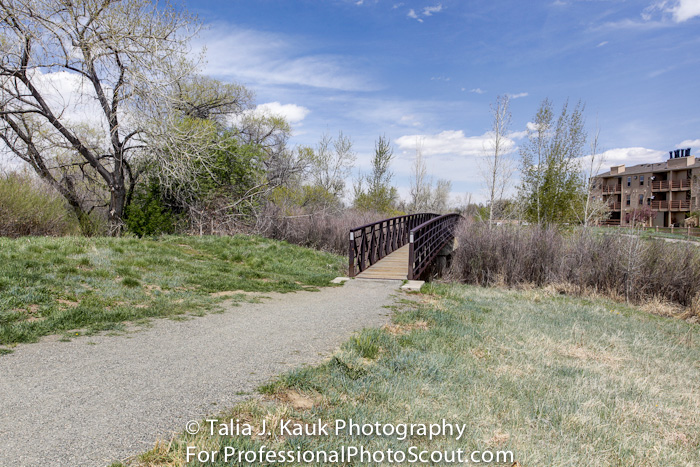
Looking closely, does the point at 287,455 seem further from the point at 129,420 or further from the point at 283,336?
the point at 283,336

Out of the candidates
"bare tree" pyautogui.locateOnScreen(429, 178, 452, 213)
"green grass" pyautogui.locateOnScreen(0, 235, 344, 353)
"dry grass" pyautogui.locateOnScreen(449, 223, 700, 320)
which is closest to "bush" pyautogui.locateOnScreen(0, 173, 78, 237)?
"green grass" pyautogui.locateOnScreen(0, 235, 344, 353)

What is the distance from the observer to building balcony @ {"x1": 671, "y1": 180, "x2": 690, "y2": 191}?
44.8 m

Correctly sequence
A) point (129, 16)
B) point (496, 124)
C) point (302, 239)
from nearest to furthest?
point (129, 16) < point (302, 239) < point (496, 124)

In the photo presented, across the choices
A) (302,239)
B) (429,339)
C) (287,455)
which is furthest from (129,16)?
(287,455)

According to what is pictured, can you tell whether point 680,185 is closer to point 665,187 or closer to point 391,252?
point 665,187

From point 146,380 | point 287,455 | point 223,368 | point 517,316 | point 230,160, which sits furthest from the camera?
point 230,160

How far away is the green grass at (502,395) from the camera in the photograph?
313cm

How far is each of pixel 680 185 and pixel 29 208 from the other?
56.9 meters

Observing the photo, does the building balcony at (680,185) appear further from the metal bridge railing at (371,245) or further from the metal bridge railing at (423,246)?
the metal bridge railing at (371,245)

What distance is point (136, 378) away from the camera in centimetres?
376

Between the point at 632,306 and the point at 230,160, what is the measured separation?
1580 cm

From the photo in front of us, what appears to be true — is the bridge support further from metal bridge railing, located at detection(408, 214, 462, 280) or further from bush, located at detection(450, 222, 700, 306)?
bush, located at detection(450, 222, 700, 306)

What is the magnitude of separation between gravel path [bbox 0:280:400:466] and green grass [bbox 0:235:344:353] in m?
0.59

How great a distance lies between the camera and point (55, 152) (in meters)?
14.7
